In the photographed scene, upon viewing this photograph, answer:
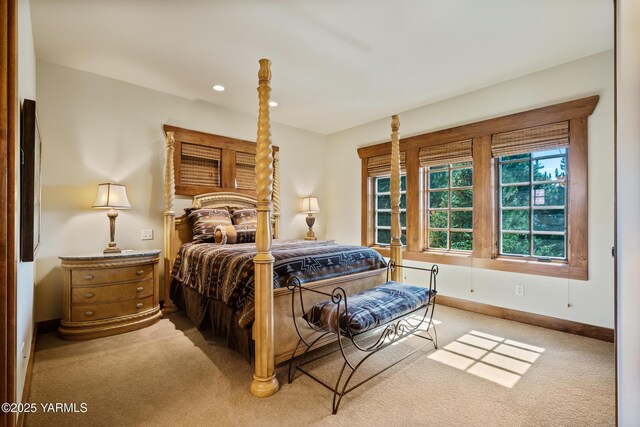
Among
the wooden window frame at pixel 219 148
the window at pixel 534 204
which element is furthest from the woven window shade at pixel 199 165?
the window at pixel 534 204

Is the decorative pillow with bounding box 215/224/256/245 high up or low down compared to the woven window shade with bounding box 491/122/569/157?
down

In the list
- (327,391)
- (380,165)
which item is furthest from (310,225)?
(327,391)

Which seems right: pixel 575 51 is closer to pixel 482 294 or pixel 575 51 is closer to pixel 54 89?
pixel 482 294

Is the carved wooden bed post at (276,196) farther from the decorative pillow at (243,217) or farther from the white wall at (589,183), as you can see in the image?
the white wall at (589,183)

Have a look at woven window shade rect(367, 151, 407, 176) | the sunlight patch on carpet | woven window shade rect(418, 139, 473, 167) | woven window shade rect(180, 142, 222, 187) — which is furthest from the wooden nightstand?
woven window shade rect(418, 139, 473, 167)

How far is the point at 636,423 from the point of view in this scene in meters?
0.89

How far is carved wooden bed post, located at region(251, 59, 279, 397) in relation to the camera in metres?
1.91

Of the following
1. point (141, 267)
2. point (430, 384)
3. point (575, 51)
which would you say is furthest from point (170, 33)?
point (575, 51)

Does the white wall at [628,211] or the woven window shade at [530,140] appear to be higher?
the woven window shade at [530,140]

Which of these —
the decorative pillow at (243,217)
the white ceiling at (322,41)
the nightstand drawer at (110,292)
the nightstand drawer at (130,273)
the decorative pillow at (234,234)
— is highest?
the white ceiling at (322,41)

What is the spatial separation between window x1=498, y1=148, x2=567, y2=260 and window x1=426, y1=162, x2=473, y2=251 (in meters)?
0.37

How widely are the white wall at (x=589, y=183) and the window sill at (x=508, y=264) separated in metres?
0.06

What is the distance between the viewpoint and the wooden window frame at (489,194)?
289 cm

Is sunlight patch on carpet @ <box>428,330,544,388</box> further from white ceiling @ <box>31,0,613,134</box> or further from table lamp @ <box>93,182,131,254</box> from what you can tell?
table lamp @ <box>93,182,131,254</box>
